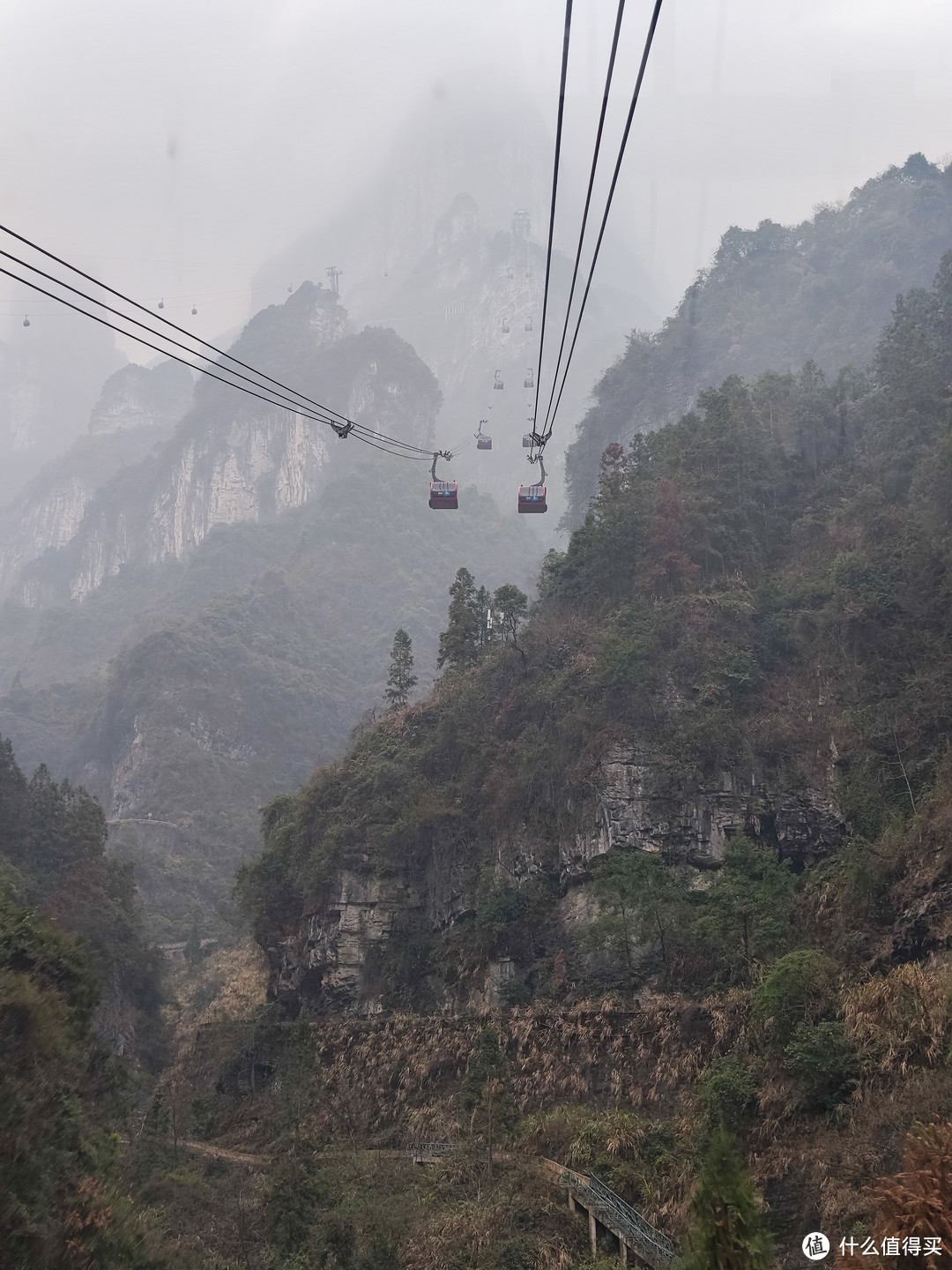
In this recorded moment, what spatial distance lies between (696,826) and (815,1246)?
15.5m

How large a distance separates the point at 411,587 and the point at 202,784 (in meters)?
38.3

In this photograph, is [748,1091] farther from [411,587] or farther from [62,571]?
[62,571]

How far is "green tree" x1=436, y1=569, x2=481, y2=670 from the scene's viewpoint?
42.7m

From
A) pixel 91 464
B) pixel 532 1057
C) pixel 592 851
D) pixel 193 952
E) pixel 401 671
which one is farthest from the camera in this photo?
pixel 91 464

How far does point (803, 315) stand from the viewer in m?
68.0

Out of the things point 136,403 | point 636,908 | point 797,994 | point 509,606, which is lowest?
point 797,994

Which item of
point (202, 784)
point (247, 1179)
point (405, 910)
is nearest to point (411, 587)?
point (202, 784)

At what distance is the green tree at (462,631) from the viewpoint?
A: 42.7 meters

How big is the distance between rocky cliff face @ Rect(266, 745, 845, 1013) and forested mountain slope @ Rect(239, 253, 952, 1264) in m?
0.08

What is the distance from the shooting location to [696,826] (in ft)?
98.0

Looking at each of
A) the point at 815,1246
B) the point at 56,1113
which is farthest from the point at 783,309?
the point at 56,1113

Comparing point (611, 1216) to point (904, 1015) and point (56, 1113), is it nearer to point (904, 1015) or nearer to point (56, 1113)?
point (904, 1015)

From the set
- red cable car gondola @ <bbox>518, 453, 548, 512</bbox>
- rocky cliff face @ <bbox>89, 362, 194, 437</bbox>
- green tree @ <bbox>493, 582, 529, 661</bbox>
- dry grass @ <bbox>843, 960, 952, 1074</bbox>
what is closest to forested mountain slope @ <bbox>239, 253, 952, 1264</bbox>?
dry grass @ <bbox>843, 960, 952, 1074</bbox>

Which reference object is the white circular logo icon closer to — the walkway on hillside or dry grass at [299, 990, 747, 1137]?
the walkway on hillside
